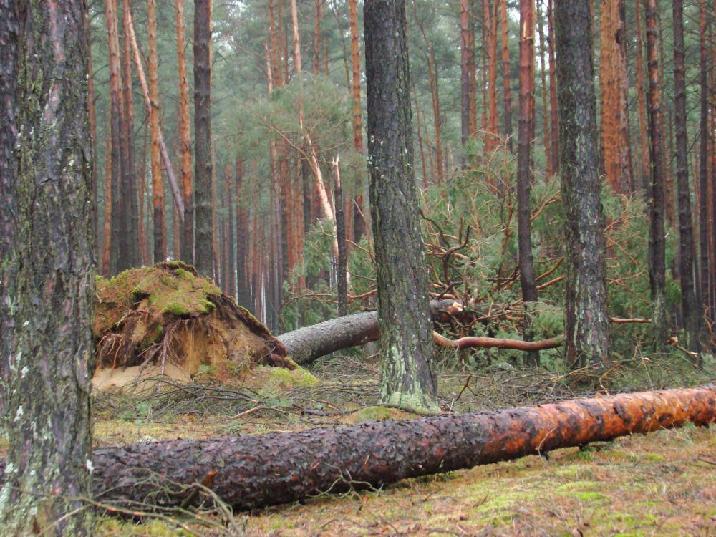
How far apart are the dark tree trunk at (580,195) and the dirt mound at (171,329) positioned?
3.82 m

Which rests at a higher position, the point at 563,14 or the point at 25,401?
the point at 563,14

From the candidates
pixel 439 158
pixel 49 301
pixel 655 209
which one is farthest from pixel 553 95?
pixel 49 301

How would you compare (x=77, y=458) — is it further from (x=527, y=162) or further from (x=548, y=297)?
(x=548, y=297)

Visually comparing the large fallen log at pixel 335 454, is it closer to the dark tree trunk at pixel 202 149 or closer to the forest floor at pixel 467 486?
the forest floor at pixel 467 486

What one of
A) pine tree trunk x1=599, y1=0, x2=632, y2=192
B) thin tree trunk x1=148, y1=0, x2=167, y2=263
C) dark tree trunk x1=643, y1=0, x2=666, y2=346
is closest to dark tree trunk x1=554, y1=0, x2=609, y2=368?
dark tree trunk x1=643, y1=0, x2=666, y2=346

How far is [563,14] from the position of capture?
27.4 ft

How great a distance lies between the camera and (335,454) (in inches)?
174

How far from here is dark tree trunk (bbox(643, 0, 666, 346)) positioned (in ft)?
36.4

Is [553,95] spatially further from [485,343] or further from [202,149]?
[485,343]

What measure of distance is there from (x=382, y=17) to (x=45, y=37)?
12.9 ft

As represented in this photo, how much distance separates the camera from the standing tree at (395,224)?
20.9ft

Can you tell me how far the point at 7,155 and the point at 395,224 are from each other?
126 inches

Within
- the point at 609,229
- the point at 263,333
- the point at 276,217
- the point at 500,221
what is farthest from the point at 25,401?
the point at 276,217

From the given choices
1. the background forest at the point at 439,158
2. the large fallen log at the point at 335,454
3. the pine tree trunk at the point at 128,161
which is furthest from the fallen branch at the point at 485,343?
the pine tree trunk at the point at 128,161
